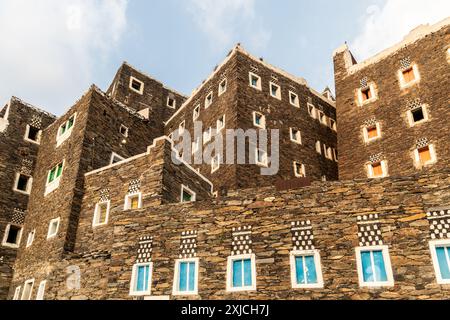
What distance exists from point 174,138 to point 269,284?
22.8 m

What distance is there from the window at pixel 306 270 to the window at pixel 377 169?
47.4ft

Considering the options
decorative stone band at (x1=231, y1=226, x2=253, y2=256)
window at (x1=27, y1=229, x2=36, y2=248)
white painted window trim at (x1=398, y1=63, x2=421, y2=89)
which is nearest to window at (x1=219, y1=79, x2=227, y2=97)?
white painted window trim at (x1=398, y1=63, x2=421, y2=89)

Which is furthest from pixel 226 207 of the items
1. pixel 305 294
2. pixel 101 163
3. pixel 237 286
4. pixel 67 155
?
pixel 67 155

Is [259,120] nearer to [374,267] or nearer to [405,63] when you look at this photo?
[405,63]

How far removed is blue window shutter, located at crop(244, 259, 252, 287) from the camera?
13.3 meters

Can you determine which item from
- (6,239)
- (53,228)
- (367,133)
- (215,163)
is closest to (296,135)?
(367,133)

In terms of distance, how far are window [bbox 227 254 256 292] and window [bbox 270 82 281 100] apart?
19198 mm

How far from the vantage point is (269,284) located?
42.6 ft

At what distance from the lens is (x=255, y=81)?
30.7 m

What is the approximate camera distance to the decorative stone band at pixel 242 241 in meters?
13.9

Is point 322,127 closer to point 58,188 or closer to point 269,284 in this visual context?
point 58,188

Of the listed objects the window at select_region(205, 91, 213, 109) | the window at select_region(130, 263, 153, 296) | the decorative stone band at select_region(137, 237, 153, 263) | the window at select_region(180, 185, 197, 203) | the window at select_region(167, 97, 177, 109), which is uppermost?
the window at select_region(167, 97, 177, 109)

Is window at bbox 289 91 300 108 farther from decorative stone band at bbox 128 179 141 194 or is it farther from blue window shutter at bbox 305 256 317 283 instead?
blue window shutter at bbox 305 256 317 283

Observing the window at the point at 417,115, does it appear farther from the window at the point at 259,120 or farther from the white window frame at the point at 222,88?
the white window frame at the point at 222,88
